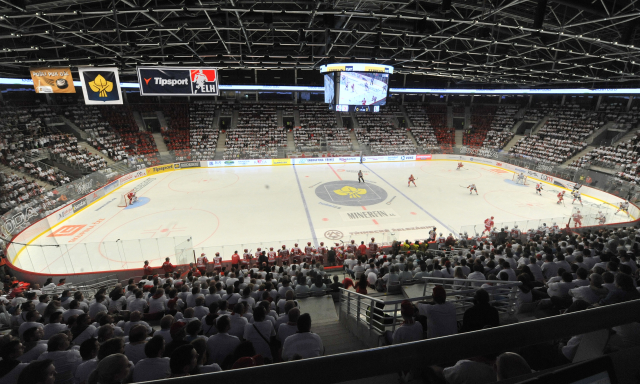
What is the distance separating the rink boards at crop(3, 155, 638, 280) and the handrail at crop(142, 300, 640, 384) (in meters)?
13.9

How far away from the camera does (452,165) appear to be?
38688 millimetres

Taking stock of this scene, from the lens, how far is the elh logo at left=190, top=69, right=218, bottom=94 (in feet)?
64.3

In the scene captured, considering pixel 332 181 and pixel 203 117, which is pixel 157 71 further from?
pixel 203 117

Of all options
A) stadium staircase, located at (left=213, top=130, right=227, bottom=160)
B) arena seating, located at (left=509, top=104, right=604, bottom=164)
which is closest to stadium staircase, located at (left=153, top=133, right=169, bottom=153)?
stadium staircase, located at (left=213, top=130, right=227, bottom=160)

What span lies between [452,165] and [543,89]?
55.5ft

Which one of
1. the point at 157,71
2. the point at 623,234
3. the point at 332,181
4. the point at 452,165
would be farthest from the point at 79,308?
the point at 452,165

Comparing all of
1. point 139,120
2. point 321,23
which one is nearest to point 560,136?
point 321,23

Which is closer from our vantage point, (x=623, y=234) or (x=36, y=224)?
(x=623, y=234)

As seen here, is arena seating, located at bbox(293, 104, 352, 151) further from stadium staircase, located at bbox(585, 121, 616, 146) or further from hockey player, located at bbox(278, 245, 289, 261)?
stadium staircase, located at bbox(585, 121, 616, 146)

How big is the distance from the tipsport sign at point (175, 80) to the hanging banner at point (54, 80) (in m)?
4.70

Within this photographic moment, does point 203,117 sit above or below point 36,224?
above

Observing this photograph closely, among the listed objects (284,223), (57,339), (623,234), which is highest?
(57,339)

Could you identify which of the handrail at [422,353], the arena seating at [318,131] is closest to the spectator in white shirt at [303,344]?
the handrail at [422,353]

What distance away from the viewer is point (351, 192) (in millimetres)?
26359
